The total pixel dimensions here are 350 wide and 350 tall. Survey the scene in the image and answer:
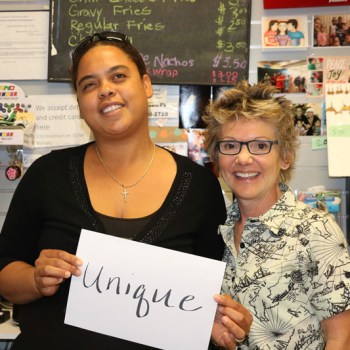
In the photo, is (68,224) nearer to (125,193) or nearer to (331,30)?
(125,193)

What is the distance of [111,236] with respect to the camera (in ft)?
4.30

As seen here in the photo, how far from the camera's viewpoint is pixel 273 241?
1.44 m

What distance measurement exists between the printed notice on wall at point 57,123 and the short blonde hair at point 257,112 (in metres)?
1.16

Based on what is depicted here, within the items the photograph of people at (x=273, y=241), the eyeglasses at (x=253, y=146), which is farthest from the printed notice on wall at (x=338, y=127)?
the eyeglasses at (x=253, y=146)

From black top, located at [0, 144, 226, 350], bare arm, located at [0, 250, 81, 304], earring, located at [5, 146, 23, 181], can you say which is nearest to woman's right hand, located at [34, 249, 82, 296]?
bare arm, located at [0, 250, 81, 304]

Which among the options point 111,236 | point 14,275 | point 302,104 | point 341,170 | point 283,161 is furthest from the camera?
point 302,104

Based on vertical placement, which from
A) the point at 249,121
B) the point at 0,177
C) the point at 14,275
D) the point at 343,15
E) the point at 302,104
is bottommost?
the point at 14,275

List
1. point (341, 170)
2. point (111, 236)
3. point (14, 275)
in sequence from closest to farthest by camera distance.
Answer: point (111, 236)
point (14, 275)
point (341, 170)

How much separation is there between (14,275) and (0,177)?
1.26m

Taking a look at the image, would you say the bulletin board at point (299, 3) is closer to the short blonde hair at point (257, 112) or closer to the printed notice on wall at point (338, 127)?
the printed notice on wall at point (338, 127)

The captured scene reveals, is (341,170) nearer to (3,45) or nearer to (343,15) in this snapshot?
(343,15)

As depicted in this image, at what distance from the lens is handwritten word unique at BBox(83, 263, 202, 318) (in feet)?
4.29

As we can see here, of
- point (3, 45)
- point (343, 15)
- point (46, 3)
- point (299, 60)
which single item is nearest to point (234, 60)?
point (299, 60)

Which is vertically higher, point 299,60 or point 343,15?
point 343,15
